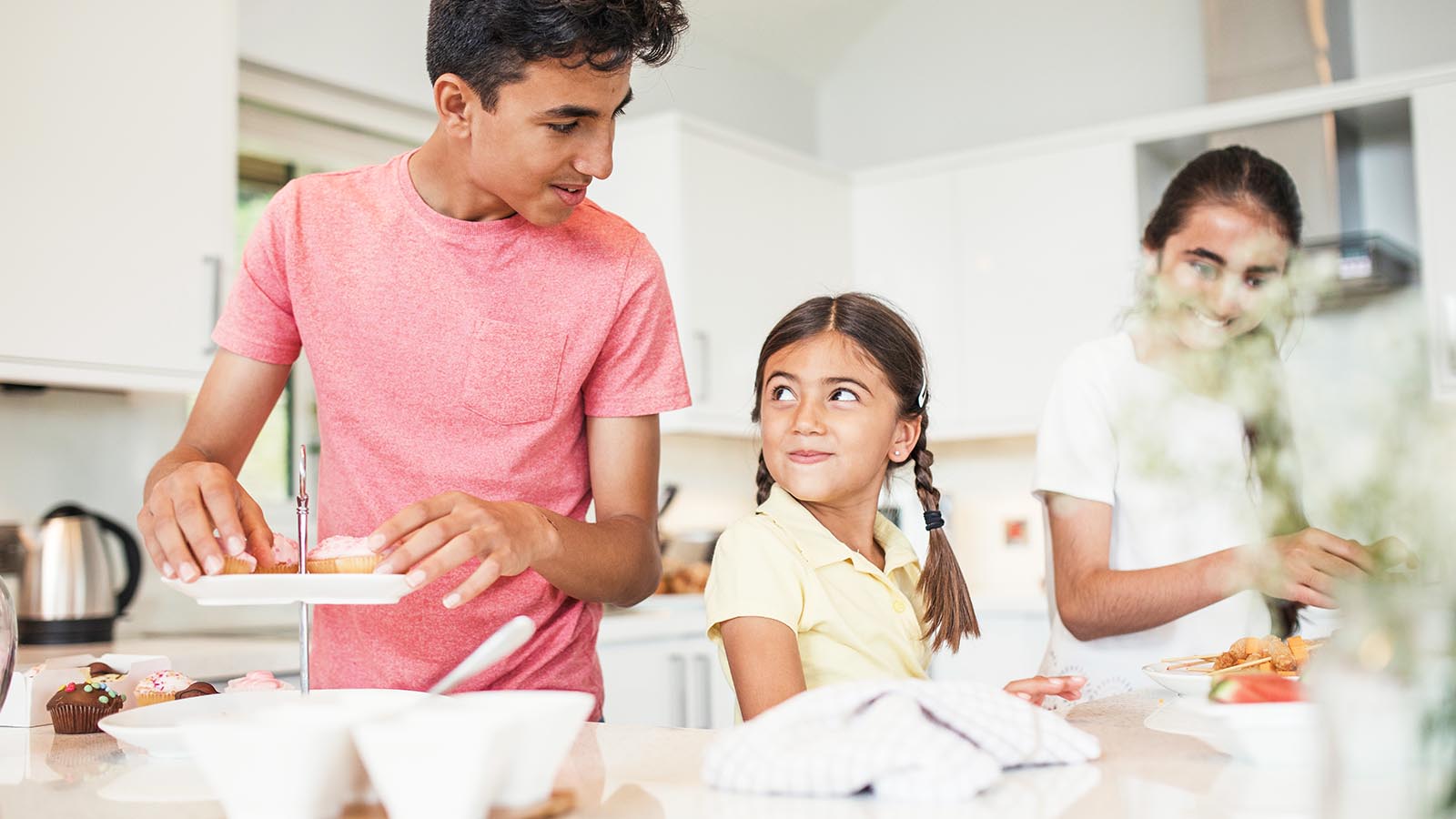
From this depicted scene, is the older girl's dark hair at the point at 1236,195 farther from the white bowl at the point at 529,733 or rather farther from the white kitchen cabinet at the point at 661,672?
the white kitchen cabinet at the point at 661,672

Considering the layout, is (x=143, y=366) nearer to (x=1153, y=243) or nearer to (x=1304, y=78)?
(x=1153, y=243)

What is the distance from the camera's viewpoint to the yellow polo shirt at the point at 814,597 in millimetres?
1339

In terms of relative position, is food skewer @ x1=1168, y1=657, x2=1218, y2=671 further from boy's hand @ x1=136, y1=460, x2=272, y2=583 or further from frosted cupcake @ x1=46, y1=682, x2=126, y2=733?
frosted cupcake @ x1=46, y1=682, x2=126, y2=733

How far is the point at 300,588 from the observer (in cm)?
104

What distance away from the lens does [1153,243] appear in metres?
1.85

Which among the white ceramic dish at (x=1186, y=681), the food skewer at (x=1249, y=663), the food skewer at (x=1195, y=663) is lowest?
the food skewer at (x=1195, y=663)

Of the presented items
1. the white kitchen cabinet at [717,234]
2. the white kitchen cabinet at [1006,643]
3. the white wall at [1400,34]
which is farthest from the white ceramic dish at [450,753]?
the white wall at [1400,34]

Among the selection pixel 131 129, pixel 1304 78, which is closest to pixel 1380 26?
pixel 1304 78

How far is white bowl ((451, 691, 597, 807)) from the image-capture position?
70 cm

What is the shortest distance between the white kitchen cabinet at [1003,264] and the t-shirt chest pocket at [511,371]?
2.74 metres

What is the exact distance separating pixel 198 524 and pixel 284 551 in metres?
0.09

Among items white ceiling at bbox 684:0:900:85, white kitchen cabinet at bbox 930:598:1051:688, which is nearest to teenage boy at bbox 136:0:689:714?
white kitchen cabinet at bbox 930:598:1051:688

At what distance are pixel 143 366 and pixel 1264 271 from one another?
219 centimetres

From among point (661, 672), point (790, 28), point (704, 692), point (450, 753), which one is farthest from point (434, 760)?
point (790, 28)
